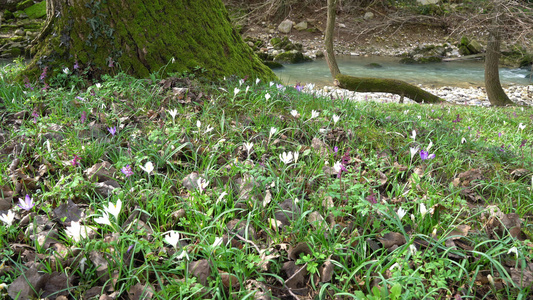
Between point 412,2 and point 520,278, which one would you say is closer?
point 520,278

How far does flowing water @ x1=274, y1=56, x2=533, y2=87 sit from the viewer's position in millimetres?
15333

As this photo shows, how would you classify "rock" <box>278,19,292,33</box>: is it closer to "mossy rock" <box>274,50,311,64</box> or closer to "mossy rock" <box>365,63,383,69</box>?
"mossy rock" <box>274,50,311,64</box>

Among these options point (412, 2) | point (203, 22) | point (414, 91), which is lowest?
point (414, 91)

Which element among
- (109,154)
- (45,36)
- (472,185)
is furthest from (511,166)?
(45,36)

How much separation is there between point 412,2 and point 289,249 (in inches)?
1060

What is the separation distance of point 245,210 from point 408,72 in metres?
17.2

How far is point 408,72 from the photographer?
673 inches

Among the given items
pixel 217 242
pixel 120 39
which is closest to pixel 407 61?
pixel 120 39

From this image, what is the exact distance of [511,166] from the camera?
2.88m

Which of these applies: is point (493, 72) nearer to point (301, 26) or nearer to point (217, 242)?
point (217, 242)

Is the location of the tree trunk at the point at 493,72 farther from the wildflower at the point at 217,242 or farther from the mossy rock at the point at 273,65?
the wildflower at the point at 217,242

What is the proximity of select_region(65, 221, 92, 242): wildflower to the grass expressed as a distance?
0.01 m

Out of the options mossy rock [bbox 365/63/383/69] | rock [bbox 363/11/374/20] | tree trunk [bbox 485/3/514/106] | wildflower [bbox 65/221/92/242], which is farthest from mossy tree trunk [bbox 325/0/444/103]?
rock [bbox 363/11/374/20]

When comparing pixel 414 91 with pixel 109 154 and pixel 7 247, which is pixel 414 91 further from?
pixel 7 247
